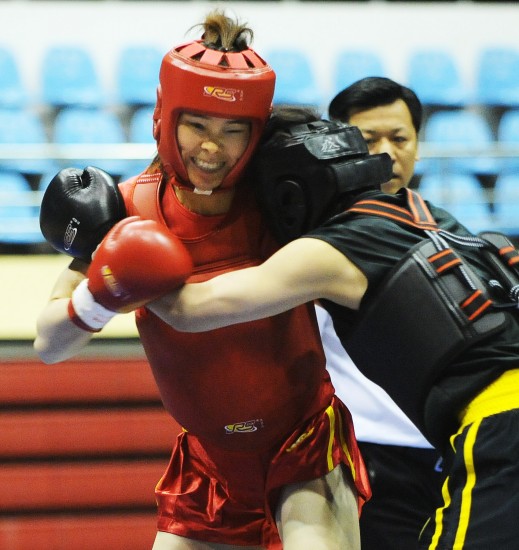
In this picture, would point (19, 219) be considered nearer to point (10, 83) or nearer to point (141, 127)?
point (141, 127)

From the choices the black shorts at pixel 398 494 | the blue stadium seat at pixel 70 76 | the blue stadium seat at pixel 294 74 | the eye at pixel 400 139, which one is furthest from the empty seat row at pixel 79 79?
the black shorts at pixel 398 494

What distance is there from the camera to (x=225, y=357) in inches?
89.7

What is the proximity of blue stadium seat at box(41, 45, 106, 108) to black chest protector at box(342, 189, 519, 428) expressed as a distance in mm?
4940

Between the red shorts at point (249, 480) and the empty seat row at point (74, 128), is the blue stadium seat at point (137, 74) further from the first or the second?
the red shorts at point (249, 480)

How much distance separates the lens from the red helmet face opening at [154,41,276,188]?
7.20 feet

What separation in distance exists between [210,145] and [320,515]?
95 centimetres

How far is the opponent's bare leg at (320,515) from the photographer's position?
7.30 ft

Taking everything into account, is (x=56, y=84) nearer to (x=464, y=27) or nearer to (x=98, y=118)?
(x=98, y=118)

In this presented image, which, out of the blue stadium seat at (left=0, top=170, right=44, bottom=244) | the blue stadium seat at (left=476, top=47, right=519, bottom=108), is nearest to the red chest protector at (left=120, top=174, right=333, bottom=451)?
the blue stadium seat at (left=0, top=170, right=44, bottom=244)

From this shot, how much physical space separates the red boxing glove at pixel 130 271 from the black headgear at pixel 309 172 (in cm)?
28

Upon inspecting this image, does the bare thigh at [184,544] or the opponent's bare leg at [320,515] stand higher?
the opponent's bare leg at [320,515]

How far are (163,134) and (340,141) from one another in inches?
17.6

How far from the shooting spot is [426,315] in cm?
199

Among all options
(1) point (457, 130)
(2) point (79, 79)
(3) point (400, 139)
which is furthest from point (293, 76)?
(3) point (400, 139)
